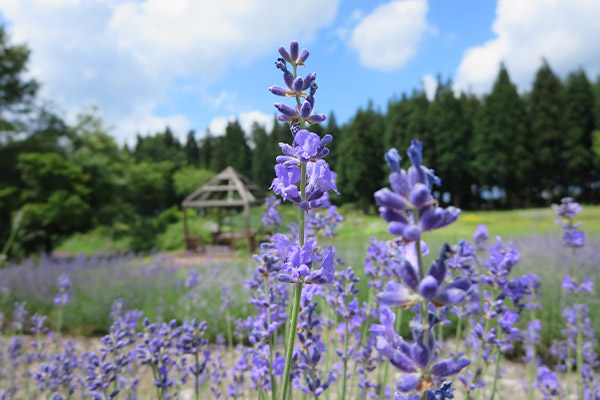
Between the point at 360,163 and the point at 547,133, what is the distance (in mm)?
12506

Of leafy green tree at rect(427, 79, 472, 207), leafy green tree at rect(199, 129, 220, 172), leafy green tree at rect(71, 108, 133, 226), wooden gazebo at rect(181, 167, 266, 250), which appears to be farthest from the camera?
leafy green tree at rect(199, 129, 220, 172)

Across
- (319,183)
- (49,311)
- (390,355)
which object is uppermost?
(319,183)

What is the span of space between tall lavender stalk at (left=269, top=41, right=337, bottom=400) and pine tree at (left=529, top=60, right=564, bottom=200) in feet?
98.6

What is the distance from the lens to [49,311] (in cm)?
620

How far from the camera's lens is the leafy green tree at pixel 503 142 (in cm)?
2627

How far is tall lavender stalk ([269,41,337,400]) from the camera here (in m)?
0.83

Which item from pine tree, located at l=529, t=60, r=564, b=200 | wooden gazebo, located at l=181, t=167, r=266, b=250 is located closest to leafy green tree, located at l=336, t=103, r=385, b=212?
pine tree, located at l=529, t=60, r=564, b=200

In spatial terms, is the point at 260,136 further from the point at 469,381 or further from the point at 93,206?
the point at 469,381

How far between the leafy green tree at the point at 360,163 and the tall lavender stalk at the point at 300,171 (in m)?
25.7

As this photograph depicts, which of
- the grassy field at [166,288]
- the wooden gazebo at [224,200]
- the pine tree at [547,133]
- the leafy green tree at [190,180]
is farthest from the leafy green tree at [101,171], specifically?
the pine tree at [547,133]

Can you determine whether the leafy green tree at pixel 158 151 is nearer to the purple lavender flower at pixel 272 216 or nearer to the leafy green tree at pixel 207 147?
the leafy green tree at pixel 207 147

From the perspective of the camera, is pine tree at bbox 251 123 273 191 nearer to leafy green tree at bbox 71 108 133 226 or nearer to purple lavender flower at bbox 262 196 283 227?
leafy green tree at bbox 71 108 133 226

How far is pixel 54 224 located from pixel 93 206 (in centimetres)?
163

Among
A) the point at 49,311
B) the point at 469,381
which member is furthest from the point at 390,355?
the point at 49,311
